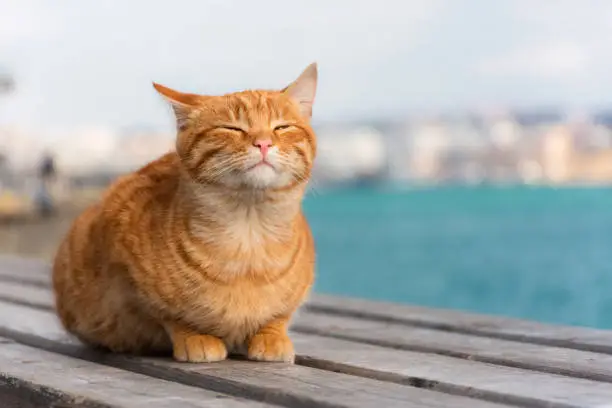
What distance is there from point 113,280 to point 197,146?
251mm

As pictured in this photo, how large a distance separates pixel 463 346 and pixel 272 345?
1.12ft

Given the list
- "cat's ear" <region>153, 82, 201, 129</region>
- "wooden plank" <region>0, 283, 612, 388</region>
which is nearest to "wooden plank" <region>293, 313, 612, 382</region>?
"wooden plank" <region>0, 283, 612, 388</region>

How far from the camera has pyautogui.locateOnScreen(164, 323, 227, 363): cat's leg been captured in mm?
1264

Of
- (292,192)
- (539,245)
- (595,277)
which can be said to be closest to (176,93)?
(292,192)

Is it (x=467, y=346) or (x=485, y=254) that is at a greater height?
(x=485, y=254)

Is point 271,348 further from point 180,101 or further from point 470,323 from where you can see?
point 470,323

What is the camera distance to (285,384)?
1.10 meters

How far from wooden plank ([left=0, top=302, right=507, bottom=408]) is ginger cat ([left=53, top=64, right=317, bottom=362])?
0.05m

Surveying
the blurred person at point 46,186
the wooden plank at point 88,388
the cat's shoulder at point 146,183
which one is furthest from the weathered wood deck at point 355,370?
the blurred person at point 46,186

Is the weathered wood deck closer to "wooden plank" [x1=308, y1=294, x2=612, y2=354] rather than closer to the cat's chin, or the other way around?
"wooden plank" [x1=308, y1=294, x2=612, y2=354]

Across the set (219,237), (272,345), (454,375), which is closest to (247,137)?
(219,237)

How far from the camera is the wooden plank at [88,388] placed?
40.5 inches

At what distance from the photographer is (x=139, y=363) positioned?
129 centimetres

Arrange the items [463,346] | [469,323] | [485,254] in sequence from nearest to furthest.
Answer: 1. [463,346]
2. [469,323]
3. [485,254]
